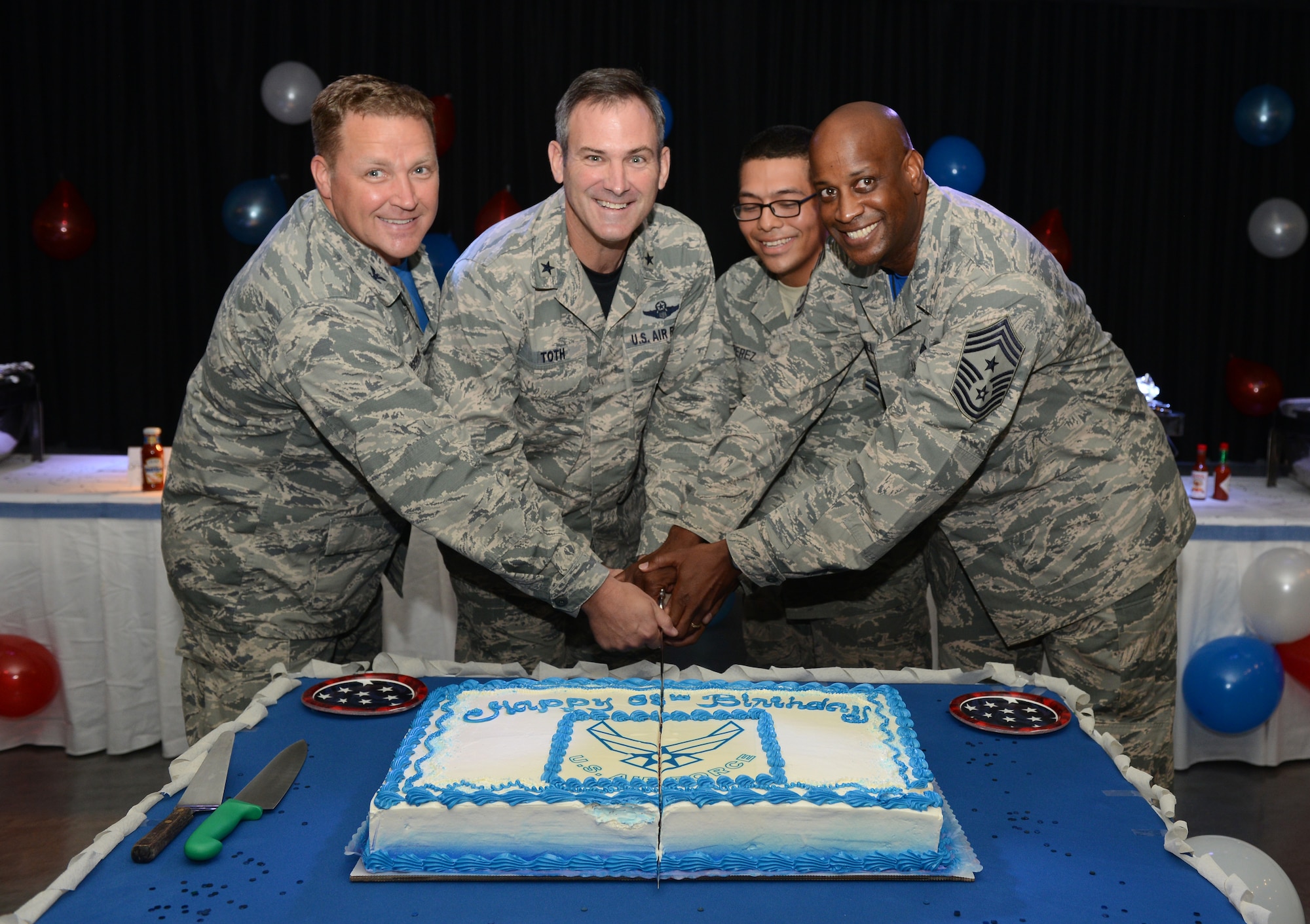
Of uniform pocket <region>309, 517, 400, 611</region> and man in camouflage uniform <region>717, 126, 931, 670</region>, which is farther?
man in camouflage uniform <region>717, 126, 931, 670</region>

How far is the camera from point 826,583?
2793 millimetres

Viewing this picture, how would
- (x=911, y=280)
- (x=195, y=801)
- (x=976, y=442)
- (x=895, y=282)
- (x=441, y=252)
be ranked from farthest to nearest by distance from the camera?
(x=441, y=252) < (x=895, y=282) < (x=911, y=280) < (x=976, y=442) < (x=195, y=801)

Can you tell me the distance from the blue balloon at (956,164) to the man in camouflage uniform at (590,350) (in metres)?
3.64

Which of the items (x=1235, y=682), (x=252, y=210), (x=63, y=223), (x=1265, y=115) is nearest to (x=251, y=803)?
(x=1235, y=682)

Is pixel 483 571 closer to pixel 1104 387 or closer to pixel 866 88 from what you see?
pixel 1104 387

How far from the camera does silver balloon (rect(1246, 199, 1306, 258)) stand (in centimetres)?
627

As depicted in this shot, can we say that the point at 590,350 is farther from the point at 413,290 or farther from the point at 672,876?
the point at 672,876

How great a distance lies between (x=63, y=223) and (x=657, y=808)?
616cm

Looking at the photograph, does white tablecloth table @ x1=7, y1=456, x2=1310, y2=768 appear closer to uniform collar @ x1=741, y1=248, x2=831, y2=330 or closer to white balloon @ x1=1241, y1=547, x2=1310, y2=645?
white balloon @ x1=1241, y1=547, x2=1310, y2=645

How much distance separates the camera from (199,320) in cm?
676

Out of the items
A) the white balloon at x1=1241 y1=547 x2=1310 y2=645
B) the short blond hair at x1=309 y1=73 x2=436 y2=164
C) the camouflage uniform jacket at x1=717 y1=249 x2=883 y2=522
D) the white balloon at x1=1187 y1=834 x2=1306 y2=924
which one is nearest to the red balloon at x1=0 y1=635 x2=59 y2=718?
the short blond hair at x1=309 y1=73 x2=436 y2=164

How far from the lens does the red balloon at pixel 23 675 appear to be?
3.44 metres

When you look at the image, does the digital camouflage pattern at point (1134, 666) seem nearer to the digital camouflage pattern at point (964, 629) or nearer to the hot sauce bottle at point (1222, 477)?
the digital camouflage pattern at point (964, 629)

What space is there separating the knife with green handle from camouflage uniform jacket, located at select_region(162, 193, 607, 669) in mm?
593
